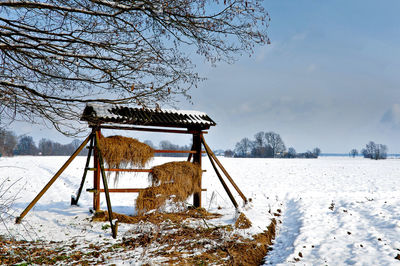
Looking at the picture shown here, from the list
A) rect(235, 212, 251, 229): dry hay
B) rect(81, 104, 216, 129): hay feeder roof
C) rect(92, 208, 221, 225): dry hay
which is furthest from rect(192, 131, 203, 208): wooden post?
rect(235, 212, 251, 229): dry hay

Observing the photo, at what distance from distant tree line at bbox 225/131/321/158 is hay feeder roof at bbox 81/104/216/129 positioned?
7348cm

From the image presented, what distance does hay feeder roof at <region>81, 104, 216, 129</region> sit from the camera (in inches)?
310

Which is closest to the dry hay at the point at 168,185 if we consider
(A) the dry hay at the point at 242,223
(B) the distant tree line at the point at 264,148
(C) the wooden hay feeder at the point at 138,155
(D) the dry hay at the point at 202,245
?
(C) the wooden hay feeder at the point at 138,155

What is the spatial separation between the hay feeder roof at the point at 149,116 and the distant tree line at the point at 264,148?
241 ft

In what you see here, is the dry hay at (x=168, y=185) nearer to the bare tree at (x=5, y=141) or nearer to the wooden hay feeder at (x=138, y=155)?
the wooden hay feeder at (x=138, y=155)

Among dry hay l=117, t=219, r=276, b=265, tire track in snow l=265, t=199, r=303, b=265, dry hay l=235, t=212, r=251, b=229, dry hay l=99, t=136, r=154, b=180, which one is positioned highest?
dry hay l=99, t=136, r=154, b=180

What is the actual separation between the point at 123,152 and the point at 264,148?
86107 mm

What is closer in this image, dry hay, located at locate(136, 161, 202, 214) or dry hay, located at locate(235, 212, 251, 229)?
dry hay, located at locate(235, 212, 251, 229)

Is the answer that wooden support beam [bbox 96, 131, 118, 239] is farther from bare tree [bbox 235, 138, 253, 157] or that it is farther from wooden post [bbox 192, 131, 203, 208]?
bare tree [bbox 235, 138, 253, 157]

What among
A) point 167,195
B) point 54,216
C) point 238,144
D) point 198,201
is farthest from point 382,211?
point 238,144

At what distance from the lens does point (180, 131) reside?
9.21 meters

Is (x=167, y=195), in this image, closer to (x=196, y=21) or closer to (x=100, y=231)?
(x=100, y=231)

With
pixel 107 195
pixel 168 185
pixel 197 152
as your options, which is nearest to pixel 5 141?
pixel 107 195

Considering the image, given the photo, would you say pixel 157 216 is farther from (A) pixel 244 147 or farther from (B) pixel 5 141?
(A) pixel 244 147
